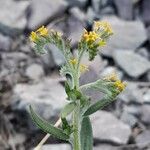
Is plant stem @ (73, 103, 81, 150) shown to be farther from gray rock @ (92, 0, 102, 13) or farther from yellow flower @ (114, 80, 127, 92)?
gray rock @ (92, 0, 102, 13)

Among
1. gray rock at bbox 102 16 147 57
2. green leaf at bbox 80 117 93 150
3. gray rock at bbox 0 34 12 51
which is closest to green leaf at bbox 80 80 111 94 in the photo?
green leaf at bbox 80 117 93 150

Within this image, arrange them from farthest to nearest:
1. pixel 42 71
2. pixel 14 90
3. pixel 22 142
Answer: pixel 42 71 < pixel 14 90 < pixel 22 142

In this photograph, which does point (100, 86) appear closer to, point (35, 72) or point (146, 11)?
point (35, 72)

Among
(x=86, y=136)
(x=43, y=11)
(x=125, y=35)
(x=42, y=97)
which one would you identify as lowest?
(x=42, y=97)

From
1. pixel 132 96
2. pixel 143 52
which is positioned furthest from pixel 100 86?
pixel 143 52

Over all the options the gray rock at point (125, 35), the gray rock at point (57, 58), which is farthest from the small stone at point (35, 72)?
the gray rock at point (125, 35)

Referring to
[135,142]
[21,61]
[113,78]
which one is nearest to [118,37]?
[21,61]

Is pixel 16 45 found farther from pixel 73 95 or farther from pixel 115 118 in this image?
pixel 73 95
